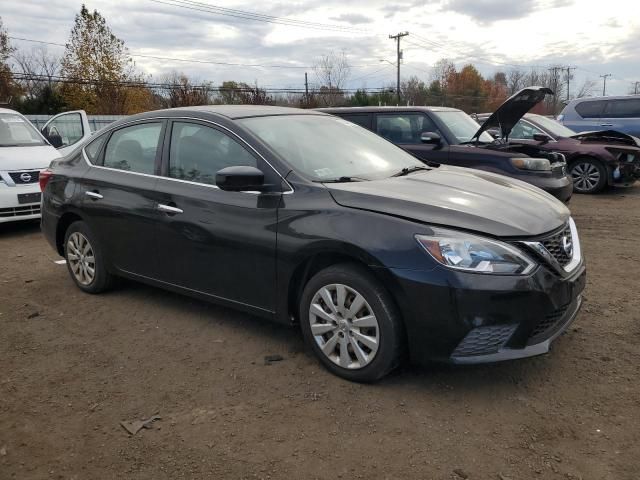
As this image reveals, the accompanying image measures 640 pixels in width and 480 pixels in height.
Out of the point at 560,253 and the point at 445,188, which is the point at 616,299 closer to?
the point at 560,253

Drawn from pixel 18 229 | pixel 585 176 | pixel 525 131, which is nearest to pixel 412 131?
pixel 525 131

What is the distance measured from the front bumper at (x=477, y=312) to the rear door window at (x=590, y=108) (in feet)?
43.6

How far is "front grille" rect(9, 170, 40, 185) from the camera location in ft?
25.0

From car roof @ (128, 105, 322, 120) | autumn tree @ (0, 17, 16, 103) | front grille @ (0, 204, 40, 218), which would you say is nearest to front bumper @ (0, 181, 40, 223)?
front grille @ (0, 204, 40, 218)

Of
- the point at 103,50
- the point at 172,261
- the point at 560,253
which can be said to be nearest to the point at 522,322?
the point at 560,253

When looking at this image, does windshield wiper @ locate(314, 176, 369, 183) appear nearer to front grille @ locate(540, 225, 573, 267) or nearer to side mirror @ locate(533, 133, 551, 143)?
front grille @ locate(540, 225, 573, 267)

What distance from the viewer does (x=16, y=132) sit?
8719mm

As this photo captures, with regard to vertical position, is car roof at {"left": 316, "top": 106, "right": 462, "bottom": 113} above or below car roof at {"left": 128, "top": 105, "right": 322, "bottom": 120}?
above

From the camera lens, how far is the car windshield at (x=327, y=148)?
12.1ft

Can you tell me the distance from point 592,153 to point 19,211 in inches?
383

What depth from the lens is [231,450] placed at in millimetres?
2695

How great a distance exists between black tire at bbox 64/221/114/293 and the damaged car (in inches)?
311

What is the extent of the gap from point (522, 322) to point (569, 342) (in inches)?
42.3

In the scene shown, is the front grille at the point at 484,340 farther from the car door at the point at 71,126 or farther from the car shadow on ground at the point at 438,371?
the car door at the point at 71,126
